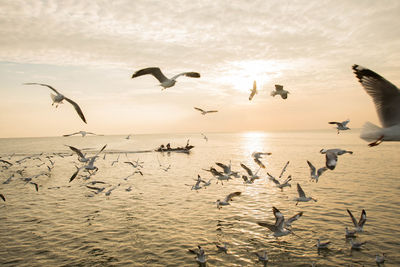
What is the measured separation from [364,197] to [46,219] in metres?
21.5

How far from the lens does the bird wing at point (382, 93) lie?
23.9ft

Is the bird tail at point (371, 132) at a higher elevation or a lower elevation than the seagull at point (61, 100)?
lower

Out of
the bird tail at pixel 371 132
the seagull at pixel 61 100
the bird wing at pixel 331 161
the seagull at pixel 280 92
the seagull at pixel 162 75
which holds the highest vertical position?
the seagull at pixel 280 92

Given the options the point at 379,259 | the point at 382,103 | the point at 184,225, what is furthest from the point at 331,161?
the point at 184,225

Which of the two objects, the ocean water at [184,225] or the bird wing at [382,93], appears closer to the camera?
the bird wing at [382,93]

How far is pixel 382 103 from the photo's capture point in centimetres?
786

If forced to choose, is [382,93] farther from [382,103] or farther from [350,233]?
[350,233]

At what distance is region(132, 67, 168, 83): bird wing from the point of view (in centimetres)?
936

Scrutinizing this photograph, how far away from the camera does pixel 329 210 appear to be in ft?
52.9

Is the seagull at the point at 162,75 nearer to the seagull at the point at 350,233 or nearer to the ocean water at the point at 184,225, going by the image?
the ocean water at the point at 184,225

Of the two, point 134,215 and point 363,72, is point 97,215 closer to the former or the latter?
point 134,215

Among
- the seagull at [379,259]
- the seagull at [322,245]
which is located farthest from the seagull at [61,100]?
the seagull at [379,259]

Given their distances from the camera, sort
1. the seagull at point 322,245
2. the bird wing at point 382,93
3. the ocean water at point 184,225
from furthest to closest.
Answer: the seagull at point 322,245 → the ocean water at point 184,225 → the bird wing at point 382,93

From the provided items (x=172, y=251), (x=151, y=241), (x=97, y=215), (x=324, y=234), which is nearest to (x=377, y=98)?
(x=324, y=234)
